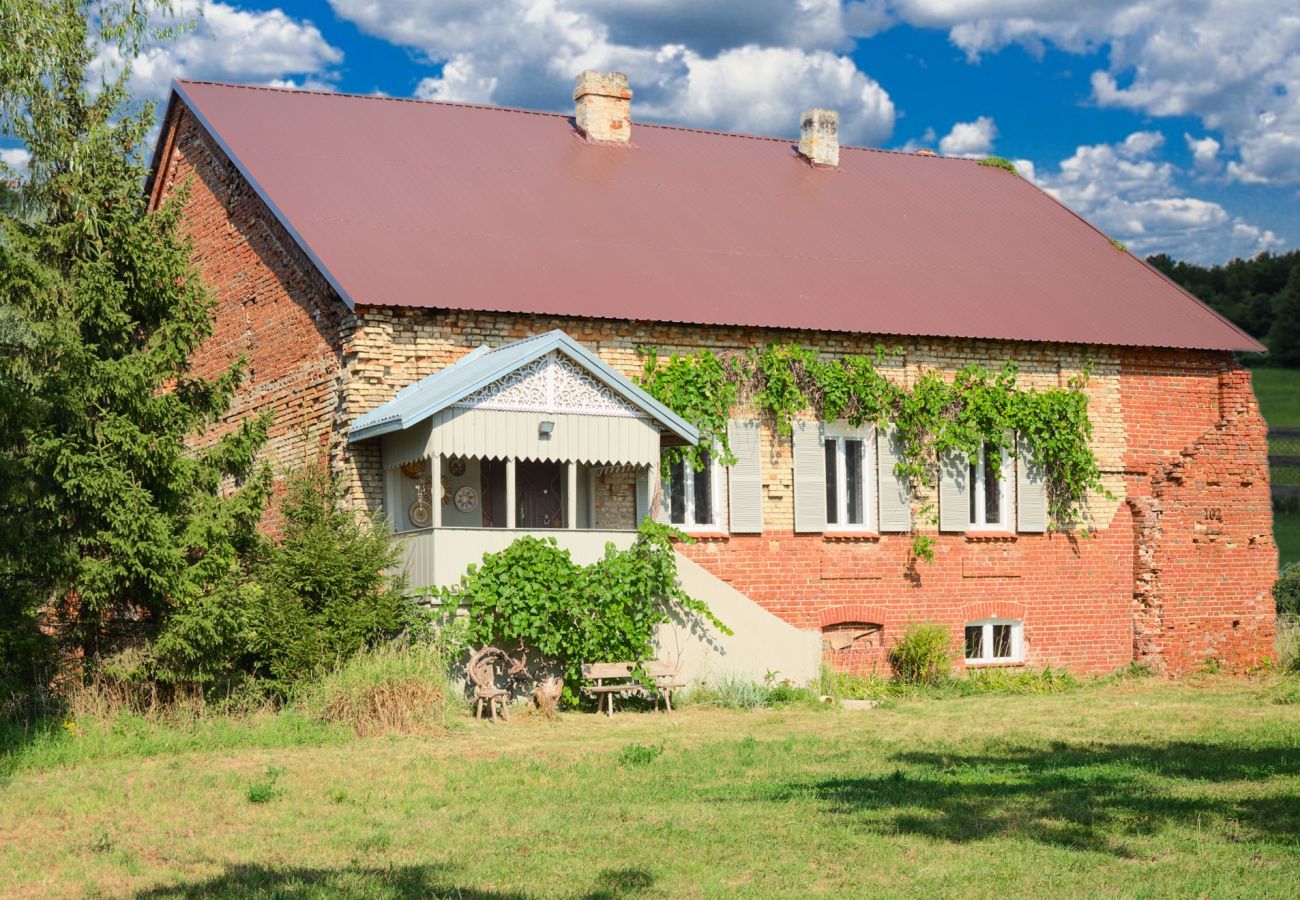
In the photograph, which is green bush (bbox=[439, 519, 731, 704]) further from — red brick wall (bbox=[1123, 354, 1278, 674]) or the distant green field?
the distant green field

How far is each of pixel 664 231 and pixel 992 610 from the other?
6.92 m

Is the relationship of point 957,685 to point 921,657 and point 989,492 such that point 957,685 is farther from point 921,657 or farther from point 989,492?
point 989,492

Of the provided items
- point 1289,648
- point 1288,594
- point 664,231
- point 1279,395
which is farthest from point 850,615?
point 1279,395

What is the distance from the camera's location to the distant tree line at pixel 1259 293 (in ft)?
234

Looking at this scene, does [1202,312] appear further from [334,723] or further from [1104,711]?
[334,723]

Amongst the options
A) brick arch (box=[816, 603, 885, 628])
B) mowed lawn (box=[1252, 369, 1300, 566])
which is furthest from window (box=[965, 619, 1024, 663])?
mowed lawn (box=[1252, 369, 1300, 566])

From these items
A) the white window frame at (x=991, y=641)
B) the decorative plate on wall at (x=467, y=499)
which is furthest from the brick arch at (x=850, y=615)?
the decorative plate on wall at (x=467, y=499)

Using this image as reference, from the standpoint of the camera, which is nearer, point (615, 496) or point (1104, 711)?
point (1104, 711)

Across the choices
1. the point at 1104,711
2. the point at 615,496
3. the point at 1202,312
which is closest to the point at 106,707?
the point at 615,496

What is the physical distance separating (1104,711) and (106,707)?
35.6 feet

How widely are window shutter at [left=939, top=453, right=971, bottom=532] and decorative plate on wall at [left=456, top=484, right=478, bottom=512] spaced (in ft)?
21.6

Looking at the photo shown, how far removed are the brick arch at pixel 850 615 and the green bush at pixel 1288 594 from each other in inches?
311

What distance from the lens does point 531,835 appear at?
10.2 m

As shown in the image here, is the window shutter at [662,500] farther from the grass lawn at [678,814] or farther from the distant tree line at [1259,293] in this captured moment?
the distant tree line at [1259,293]
